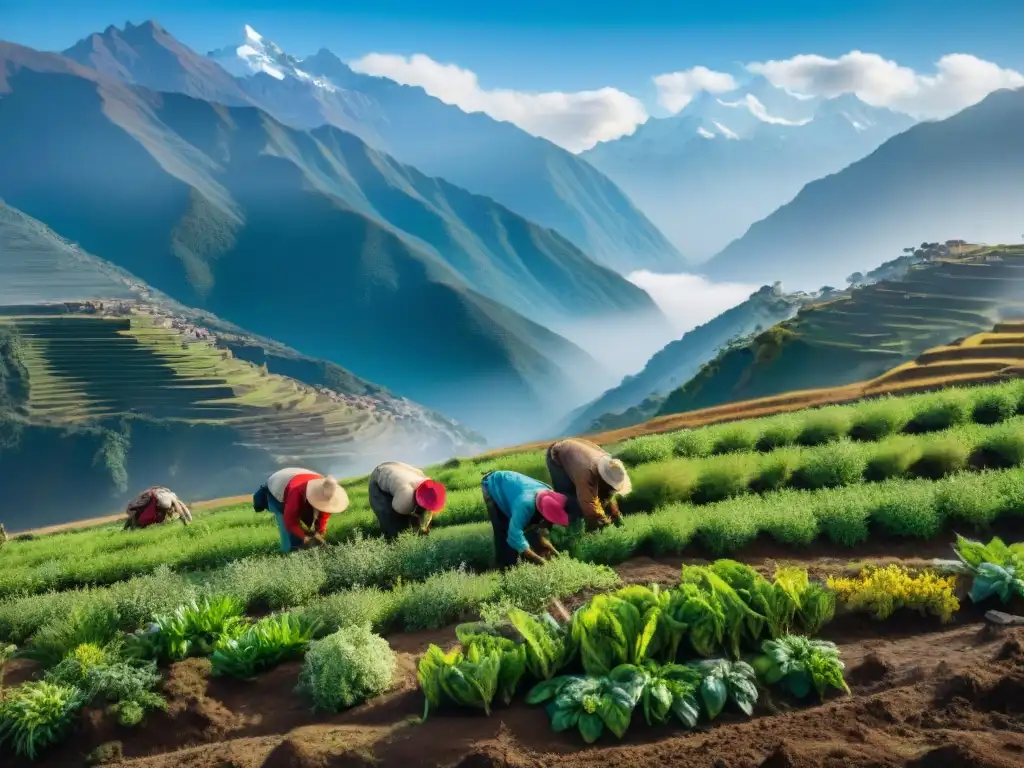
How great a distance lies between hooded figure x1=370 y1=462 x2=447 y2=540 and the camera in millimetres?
10266

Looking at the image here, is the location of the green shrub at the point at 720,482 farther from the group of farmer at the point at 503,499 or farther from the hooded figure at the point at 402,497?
the hooded figure at the point at 402,497

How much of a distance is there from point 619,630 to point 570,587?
2.04 meters

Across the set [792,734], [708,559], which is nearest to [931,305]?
[708,559]

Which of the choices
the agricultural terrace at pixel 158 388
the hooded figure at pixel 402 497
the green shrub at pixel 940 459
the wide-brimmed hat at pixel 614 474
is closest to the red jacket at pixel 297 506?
the hooded figure at pixel 402 497

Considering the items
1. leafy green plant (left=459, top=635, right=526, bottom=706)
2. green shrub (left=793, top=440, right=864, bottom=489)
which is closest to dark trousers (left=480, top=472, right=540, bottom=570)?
leafy green plant (left=459, top=635, right=526, bottom=706)

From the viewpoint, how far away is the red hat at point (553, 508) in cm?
844

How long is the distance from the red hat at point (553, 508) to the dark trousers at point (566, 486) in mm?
1473

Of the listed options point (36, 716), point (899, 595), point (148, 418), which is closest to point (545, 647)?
point (899, 595)

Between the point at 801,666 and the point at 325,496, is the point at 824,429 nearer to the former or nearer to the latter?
the point at 325,496

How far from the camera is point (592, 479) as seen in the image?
955cm

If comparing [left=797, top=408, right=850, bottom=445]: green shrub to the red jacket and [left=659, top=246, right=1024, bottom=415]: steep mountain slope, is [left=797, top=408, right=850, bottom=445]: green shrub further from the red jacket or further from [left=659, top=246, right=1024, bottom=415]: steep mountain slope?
[left=659, top=246, right=1024, bottom=415]: steep mountain slope

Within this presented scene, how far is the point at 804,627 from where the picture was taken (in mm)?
6395

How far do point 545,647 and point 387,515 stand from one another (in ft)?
18.1

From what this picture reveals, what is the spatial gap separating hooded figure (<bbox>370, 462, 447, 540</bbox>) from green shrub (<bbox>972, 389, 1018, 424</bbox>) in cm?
1257
